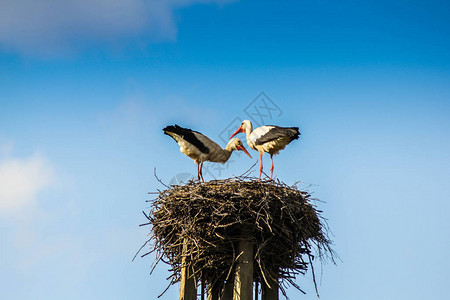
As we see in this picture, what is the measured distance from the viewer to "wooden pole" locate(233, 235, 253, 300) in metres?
6.36

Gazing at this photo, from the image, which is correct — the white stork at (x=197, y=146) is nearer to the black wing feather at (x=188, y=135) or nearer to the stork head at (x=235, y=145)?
the black wing feather at (x=188, y=135)

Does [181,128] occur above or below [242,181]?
above

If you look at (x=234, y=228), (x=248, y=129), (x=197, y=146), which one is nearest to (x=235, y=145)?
(x=248, y=129)

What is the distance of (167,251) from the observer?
7191 mm

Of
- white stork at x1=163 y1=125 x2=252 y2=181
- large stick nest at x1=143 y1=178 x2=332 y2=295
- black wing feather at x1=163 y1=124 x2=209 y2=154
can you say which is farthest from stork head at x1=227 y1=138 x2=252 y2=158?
large stick nest at x1=143 y1=178 x2=332 y2=295

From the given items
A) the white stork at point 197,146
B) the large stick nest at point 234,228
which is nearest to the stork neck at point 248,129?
the white stork at point 197,146

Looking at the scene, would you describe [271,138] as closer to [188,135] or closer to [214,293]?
[188,135]

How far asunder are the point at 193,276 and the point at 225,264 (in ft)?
1.44

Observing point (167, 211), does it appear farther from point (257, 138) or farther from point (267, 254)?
point (257, 138)

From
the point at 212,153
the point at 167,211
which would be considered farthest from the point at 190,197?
the point at 212,153

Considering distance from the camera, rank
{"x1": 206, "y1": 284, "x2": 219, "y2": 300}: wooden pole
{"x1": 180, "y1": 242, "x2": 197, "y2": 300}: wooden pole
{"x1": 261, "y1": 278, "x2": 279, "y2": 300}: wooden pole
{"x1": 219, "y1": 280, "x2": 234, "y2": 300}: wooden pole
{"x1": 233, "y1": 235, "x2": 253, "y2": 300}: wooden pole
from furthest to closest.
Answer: {"x1": 206, "y1": 284, "x2": 219, "y2": 300}: wooden pole
{"x1": 219, "y1": 280, "x2": 234, "y2": 300}: wooden pole
{"x1": 261, "y1": 278, "x2": 279, "y2": 300}: wooden pole
{"x1": 180, "y1": 242, "x2": 197, "y2": 300}: wooden pole
{"x1": 233, "y1": 235, "x2": 253, "y2": 300}: wooden pole

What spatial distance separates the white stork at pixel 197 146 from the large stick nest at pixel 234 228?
7.66 feet

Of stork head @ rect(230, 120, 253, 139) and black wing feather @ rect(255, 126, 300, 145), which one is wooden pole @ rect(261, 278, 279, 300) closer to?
black wing feather @ rect(255, 126, 300, 145)

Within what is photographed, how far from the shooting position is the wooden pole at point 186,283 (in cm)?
657
